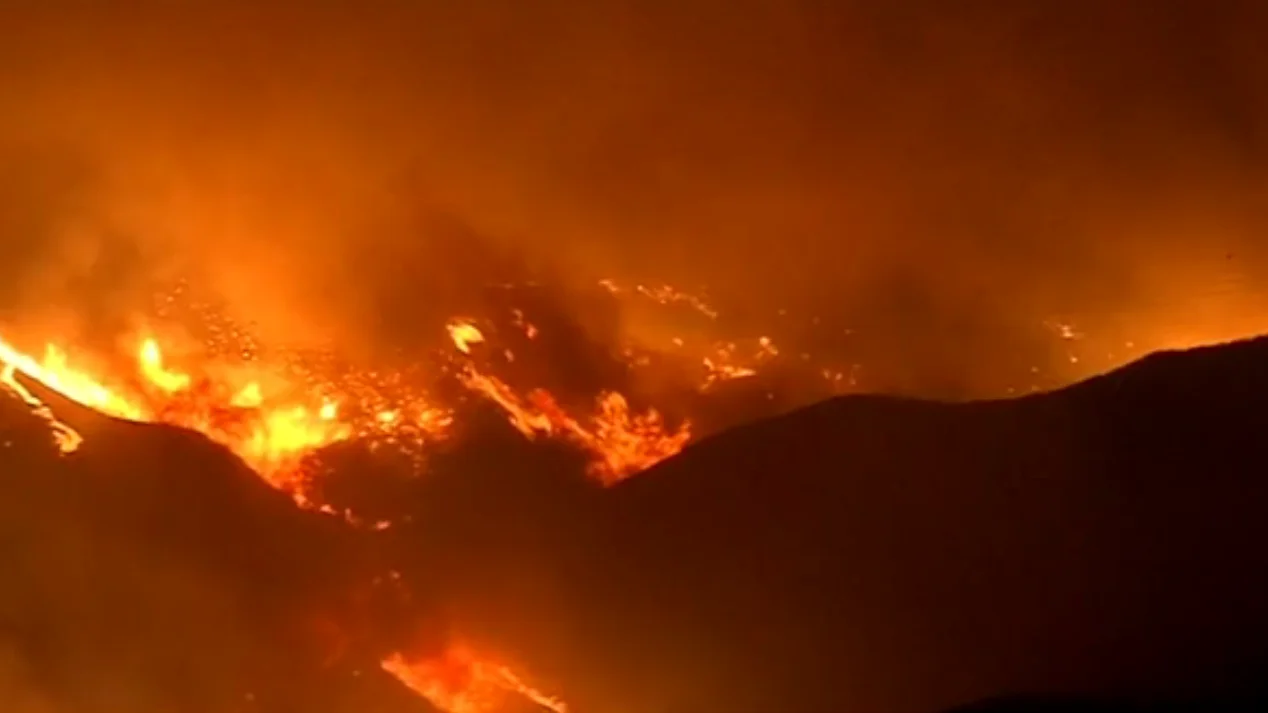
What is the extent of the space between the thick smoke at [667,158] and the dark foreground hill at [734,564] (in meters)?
0.39

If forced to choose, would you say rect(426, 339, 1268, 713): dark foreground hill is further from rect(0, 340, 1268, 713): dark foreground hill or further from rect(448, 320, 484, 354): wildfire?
rect(448, 320, 484, 354): wildfire

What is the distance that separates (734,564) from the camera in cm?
346

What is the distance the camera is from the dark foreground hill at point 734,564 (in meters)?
3.32

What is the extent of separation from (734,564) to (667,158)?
1.12 m

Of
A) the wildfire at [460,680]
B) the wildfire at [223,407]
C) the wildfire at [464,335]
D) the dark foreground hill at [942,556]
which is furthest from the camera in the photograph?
the wildfire at [464,335]

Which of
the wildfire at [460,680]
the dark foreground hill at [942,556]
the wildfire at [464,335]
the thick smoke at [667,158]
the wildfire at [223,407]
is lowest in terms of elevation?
the wildfire at [460,680]

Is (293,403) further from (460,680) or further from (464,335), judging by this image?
(460,680)

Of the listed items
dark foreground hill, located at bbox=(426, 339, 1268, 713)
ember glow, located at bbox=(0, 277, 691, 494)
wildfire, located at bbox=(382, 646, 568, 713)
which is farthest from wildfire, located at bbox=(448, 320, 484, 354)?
wildfire, located at bbox=(382, 646, 568, 713)

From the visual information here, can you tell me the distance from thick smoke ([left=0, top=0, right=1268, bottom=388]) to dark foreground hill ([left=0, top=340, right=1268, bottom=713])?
39 cm

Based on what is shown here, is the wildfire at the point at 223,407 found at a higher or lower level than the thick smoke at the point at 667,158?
lower

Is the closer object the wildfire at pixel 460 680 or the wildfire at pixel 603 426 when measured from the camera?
the wildfire at pixel 460 680

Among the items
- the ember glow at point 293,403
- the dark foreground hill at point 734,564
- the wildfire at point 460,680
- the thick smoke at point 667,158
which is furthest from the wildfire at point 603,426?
the wildfire at point 460,680

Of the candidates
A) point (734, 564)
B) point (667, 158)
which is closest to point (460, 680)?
point (734, 564)

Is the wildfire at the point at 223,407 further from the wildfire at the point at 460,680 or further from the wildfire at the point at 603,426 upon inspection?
the wildfire at the point at 460,680
